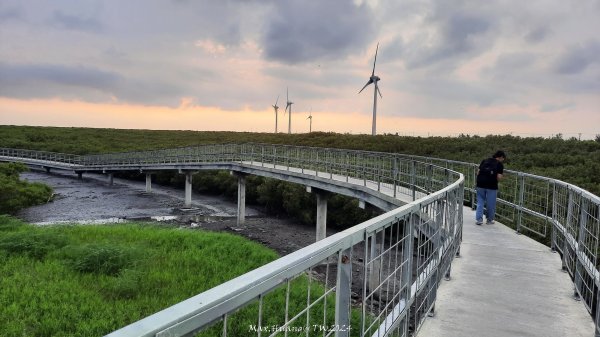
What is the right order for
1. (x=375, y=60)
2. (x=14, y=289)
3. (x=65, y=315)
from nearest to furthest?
(x=65, y=315)
(x=14, y=289)
(x=375, y=60)

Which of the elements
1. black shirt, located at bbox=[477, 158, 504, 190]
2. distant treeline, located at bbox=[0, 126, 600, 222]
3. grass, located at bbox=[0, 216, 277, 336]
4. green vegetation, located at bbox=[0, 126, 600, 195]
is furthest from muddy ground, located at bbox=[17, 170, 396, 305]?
green vegetation, located at bbox=[0, 126, 600, 195]

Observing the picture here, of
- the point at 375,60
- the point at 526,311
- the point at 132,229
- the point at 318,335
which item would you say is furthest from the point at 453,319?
the point at 375,60

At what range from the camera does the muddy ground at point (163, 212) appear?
968 inches

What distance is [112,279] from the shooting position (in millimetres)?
10000

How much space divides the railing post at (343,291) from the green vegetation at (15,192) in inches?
1133

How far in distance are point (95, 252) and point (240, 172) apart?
63.1 ft

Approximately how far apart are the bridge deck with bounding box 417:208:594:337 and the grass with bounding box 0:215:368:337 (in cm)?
163

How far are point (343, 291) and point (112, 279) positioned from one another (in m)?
8.78

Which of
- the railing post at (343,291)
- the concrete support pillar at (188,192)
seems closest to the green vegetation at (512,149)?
the railing post at (343,291)

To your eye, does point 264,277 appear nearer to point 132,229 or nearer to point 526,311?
point 526,311

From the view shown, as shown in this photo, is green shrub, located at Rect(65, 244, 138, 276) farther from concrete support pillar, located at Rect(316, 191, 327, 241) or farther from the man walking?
concrete support pillar, located at Rect(316, 191, 327, 241)

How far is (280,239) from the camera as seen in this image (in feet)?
75.9

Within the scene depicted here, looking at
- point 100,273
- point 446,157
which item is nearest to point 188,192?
point 446,157

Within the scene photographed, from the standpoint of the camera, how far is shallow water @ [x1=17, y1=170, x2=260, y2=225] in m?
27.5
